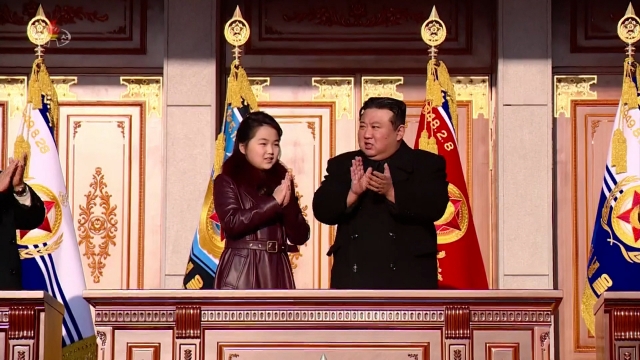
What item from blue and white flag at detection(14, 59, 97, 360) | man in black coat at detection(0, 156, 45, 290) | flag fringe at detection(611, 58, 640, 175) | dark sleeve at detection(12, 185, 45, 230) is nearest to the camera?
man in black coat at detection(0, 156, 45, 290)

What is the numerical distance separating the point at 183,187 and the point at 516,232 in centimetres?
240

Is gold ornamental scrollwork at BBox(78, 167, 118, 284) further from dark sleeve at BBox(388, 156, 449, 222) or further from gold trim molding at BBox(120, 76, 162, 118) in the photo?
dark sleeve at BBox(388, 156, 449, 222)

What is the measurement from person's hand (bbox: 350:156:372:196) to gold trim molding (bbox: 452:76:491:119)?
3876mm

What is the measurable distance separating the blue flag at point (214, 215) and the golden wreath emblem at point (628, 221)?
2.49 meters

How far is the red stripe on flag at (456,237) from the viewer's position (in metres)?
9.41

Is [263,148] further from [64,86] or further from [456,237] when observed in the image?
[64,86]

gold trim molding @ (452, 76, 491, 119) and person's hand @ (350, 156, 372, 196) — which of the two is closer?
person's hand @ (350, 156, 372, 196)

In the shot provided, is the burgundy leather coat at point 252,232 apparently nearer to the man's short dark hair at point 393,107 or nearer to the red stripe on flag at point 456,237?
the man's short dark hair at point 393,107

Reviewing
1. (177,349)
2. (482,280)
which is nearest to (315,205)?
(177,349)

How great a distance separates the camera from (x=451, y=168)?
9656mm

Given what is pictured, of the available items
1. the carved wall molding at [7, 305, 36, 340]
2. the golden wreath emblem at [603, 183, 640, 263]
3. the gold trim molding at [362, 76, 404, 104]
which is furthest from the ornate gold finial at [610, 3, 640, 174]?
the carved wall molding at [7, 305, 36, 340]

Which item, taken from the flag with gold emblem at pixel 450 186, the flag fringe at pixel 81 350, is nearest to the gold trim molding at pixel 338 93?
the flag with gold emblem at pixel 450 186

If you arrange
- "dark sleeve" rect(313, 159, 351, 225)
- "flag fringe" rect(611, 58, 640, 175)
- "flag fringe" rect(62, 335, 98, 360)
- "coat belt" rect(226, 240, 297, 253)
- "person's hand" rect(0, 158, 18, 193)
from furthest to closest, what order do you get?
"flag fringe" rect(611, 58, 640, 175) < "flag fringe" rect(62, 335, 98, 360) < "coat belt" rect(226, 240, 297, 253) < "person's hand" rect(0, 158, 18, 193) < "dark sleeve" rect(313, 159, 351, 225)

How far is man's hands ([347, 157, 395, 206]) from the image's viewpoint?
22.9 ft
